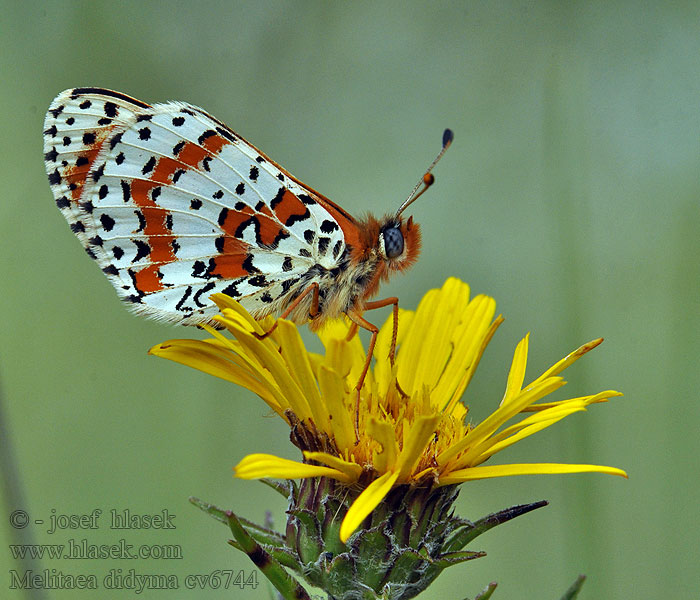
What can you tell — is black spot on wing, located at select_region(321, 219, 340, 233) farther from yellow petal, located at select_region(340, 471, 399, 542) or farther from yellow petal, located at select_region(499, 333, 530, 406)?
yellow petal, located at select_region(340, 471, 399, 542)

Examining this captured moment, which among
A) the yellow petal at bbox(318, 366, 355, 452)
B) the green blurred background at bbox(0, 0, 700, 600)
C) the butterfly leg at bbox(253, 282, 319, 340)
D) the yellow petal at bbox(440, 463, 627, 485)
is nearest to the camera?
the yellow petal at bbox(440, 463, 627, 485)

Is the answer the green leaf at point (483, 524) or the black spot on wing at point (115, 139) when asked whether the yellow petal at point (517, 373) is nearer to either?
the green leaf at point (483, 524)

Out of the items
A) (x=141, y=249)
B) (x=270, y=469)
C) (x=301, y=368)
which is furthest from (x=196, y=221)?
(x=270, y=469)

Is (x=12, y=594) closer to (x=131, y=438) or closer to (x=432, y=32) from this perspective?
(x=131, y=438)

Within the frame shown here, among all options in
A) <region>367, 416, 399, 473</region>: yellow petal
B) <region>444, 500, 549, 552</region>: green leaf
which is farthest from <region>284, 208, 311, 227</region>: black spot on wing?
<region>444, 500, 549, 552</region>: green leaf
